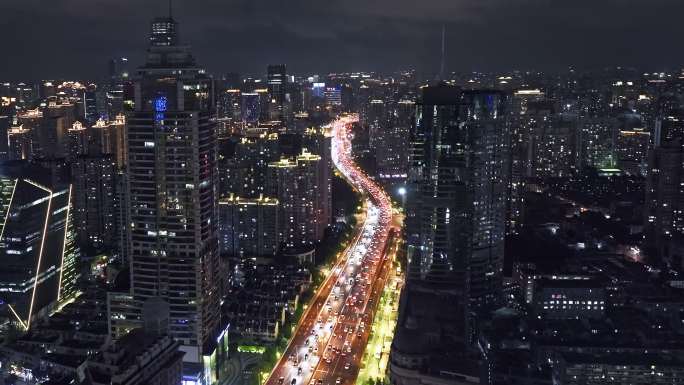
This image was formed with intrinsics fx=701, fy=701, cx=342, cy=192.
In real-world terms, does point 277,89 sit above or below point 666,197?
above

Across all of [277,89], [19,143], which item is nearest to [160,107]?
[19,143]

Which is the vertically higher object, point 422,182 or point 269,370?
point 422,182

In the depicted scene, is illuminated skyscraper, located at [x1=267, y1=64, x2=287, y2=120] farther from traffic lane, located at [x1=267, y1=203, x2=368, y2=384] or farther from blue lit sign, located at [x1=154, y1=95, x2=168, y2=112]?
blue lit sign, located at [x1=154, y1=95, x2=168, y2=112]

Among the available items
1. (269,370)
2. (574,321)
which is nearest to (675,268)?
(574,321)

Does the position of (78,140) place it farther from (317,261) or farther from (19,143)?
(317,261)

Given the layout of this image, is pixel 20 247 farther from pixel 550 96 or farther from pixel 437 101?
pixel 550 96

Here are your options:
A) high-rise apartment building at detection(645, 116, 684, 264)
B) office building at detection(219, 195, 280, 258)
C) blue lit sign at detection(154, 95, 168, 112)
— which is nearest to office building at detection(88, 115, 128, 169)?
office building at detection(219, 195, 280, 258)

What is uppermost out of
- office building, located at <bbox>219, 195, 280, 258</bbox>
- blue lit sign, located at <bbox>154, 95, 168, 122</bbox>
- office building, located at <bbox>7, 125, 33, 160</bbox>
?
blue lit sign, located at <bbox>154, 95, 168, 122</bbox>

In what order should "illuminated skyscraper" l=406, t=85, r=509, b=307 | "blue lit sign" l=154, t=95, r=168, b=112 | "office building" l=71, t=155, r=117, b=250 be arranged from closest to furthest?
1. "blue lit sign" l=154, t=95, r=168, b=112
2. "illuminated skyscraper" l=406, t=85, r=509, b=307
3. "office building" l=71, t=155, r=117, b=250

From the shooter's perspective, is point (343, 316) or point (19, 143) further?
point (19, 143)
